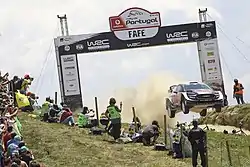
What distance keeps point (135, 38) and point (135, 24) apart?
102 cm

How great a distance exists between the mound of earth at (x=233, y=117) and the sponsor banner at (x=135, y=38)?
5.02 m

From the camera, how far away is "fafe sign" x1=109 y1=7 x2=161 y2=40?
43750 millimetres

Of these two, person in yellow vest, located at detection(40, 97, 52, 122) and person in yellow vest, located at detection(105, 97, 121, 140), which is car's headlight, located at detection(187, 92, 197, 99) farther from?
person in yellow vest, located at detection(105, 97, 121, 140)

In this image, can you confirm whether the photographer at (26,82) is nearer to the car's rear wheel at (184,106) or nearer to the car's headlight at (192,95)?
the car's rear wheel at (184,106)

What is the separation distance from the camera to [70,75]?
1709 inches

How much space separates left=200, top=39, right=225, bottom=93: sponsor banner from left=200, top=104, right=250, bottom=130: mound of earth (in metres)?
2.59

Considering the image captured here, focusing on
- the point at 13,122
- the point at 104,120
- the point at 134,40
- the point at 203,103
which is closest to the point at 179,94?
the point at 203,103

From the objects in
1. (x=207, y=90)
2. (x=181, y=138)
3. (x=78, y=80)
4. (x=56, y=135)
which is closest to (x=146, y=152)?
(x=181, y=138)

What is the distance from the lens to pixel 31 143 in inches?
961

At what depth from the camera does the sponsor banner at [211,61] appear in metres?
43.4

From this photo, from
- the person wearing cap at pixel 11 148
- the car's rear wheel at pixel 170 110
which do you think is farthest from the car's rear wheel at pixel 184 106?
the person wearing cap at pixel 11 148

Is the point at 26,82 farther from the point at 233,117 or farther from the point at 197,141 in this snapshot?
the point at 233,117

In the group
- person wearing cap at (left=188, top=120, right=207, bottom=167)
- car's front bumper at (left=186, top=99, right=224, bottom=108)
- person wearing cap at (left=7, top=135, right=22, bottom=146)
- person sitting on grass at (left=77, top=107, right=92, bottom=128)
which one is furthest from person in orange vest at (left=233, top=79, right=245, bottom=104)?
person wearing cap at (left=7, top=135, right=22, bottom=146)

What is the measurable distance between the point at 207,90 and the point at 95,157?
39.4 feet
